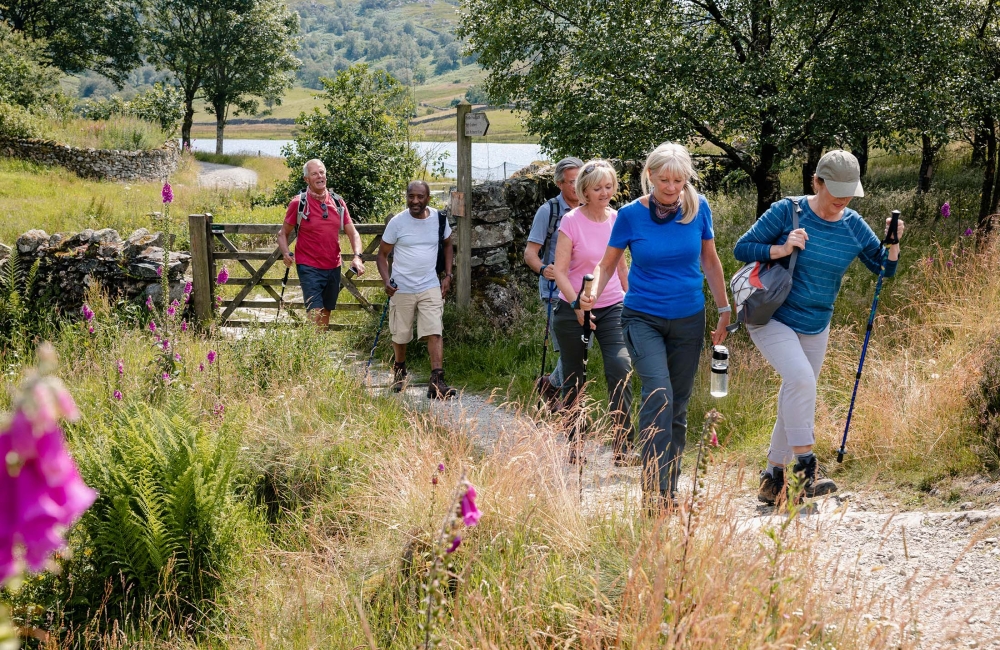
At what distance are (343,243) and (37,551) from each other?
13248mm

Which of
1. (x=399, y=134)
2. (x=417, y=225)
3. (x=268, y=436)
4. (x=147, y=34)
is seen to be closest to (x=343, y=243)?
(x=399, y=134)

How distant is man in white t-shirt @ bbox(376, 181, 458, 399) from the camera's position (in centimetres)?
718

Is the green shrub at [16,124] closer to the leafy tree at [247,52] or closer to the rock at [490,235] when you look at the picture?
the rock at [490,235]

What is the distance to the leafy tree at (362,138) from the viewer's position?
14.8 m

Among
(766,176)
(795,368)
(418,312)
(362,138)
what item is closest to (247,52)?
(362,138)

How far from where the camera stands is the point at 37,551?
0.93m

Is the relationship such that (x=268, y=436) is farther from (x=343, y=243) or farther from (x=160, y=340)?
(x=343, y=243)

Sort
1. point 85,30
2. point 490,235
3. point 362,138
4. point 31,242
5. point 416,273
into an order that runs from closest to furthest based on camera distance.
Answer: point 416,273, point 490,235, point 31,242, point 362,138, point 85,30

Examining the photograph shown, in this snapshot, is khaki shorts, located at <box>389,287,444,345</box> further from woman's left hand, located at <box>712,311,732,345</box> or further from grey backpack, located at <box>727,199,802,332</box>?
grey backpack, located at <box>727,199,802,332</box>

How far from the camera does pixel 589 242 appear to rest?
17.7 ft

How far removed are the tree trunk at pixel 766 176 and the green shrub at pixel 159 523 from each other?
8.23m

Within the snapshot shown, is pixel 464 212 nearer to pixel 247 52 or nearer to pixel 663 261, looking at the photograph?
pixel 663 261

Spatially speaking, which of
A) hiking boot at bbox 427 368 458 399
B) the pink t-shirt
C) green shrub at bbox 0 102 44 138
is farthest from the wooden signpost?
green shrub at bbox 0 102 44 138

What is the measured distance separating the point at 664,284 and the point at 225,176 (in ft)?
83.2
